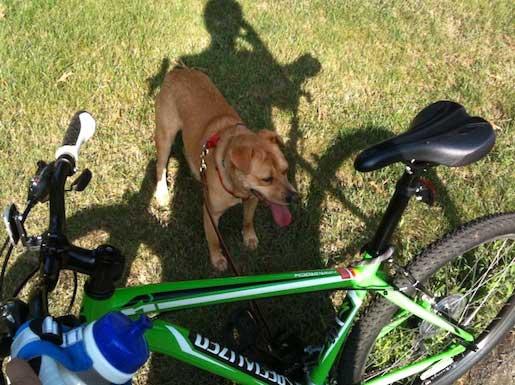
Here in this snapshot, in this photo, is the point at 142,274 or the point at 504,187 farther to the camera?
the point at 504,187

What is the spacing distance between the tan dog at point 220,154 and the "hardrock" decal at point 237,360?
1.23 m

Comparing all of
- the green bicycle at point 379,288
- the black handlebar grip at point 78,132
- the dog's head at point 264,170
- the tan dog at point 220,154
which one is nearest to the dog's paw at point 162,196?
the tan dog at point 220,154

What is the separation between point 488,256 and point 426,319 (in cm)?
64

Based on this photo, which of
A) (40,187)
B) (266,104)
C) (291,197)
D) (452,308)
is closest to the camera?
(40,187)

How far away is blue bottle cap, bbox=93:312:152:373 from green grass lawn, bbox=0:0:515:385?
6.02ft

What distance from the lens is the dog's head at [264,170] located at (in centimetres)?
292

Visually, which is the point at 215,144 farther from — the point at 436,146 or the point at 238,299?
the point at 436,146

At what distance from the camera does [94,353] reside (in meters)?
1.04

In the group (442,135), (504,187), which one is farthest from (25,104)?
(504,187)

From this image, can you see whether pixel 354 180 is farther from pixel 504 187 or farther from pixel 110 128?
pixel 110 128

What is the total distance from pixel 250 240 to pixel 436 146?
1.84 meters

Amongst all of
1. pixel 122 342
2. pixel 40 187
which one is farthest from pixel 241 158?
pixel 122 342

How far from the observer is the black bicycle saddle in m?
1.72

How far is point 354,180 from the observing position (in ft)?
12.2
